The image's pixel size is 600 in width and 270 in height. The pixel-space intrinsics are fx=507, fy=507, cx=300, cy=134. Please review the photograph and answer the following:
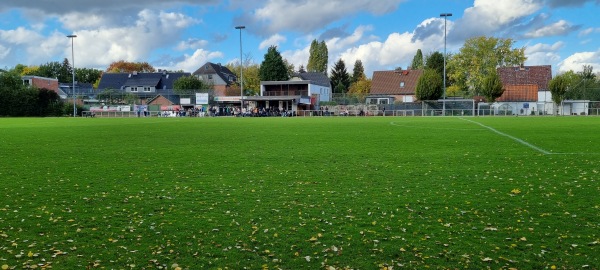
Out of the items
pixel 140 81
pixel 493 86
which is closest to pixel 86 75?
pixel 140 81

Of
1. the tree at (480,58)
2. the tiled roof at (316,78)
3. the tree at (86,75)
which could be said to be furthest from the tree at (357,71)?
the tree at (86,75)

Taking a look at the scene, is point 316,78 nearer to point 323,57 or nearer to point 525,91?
point 323,57

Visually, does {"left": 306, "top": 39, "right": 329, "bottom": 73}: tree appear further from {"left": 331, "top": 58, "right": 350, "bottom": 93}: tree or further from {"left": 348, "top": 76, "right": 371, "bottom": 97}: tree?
{"left": 348, "top": 76, "right": 371, "bottom": 97}: tree

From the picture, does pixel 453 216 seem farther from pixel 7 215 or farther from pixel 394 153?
pixel 394 153

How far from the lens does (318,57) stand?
133375 millimetres

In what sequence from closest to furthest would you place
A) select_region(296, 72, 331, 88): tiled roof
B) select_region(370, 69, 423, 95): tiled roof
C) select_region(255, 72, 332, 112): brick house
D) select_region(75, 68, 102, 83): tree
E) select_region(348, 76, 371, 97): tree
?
select_region(255, 72, 332, 112): brick house
select_region(370, 69, 423, 95): tiled roof
select_region(296, 72, 331, 88): tiled roof
select_region(348, 76, 371, 97): tree
select_region(75, 68, 102, 83): tree

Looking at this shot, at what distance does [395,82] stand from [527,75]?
22.6 meters

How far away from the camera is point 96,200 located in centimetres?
869

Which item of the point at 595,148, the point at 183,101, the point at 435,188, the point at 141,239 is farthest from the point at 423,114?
the point at 141,239

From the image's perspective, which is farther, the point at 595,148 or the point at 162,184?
the point at 595,148

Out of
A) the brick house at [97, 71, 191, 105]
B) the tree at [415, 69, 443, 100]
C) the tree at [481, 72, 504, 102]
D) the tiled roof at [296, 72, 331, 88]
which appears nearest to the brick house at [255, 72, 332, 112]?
the tiled roof at [296, 72, 331, 88]

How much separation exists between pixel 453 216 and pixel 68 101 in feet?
276

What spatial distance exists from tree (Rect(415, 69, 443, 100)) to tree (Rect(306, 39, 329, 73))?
213ft

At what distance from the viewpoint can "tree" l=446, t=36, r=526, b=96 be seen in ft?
284
